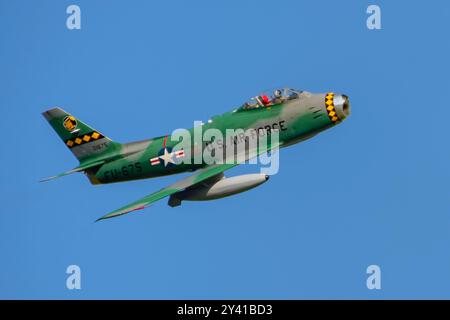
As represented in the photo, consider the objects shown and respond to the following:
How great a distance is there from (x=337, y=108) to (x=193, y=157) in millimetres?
6476

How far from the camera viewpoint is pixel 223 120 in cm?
4225

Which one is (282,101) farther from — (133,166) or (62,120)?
(62,120)

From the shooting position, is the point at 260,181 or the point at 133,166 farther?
the point at 133,166

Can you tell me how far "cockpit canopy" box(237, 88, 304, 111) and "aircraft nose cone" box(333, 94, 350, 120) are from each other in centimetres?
174

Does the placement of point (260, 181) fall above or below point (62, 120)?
below

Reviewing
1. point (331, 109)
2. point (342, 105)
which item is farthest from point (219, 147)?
point (342, 105)

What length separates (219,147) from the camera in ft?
138

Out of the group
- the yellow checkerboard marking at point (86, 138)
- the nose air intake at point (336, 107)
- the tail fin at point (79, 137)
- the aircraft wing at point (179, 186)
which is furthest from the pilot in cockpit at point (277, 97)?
the yellow checkerboard marking at point (86, 138)

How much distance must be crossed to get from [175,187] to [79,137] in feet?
20.4

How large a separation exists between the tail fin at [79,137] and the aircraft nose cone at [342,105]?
10113 mm

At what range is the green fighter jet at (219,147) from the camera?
40.7 meters

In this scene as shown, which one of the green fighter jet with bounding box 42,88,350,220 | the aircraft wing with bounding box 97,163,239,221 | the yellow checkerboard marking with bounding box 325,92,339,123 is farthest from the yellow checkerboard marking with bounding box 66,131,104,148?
the yellow checkerboard marking with bounding box 325,92,339,123

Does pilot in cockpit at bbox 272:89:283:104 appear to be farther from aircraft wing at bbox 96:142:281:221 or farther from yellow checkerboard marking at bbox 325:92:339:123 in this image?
yellow checkerboard marking at bbox 325:92:339:123

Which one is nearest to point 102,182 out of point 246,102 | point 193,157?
point 193,157
